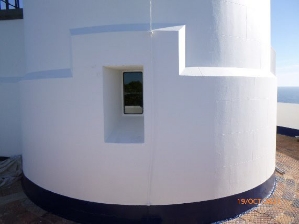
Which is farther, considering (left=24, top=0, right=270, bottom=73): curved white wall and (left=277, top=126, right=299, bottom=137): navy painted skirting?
(left=277, top=126, right=299, bottom=137): navy painted skirting

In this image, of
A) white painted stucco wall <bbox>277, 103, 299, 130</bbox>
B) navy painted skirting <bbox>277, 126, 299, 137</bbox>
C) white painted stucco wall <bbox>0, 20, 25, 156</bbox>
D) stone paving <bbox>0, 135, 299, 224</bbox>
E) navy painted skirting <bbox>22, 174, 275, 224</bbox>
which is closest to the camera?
navy painted skirting <bbox>22, 174, 275, 224</bbox>

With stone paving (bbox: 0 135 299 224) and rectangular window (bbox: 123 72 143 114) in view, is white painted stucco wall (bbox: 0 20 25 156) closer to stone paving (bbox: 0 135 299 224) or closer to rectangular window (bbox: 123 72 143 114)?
stone paving (bbox: 0 135 299 224)

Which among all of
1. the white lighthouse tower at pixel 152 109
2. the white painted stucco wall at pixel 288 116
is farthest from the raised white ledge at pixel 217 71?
the white painted stucco wall at pixel 288 116

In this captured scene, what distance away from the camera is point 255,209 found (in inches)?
186

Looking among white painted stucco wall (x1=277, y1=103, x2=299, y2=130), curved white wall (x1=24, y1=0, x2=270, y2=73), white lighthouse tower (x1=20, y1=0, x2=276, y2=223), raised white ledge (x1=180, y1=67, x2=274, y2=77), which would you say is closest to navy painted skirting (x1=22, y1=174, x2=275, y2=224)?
white lighthouse tower (x1=20, y1=0, x2=276, y2=223)

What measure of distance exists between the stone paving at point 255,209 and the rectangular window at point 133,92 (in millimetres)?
2550

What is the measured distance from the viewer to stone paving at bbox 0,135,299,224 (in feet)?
14.5

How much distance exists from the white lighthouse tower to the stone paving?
10.6 inches

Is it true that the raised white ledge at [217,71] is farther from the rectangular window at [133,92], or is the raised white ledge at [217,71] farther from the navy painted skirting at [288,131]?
the navy painted skirting at [288,131]

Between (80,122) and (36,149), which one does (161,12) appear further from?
(36,149)

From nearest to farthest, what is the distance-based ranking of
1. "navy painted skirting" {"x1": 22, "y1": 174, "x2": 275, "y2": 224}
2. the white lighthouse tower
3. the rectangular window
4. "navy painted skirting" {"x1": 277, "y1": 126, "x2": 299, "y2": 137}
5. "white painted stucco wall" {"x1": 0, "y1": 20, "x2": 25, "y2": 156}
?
1. the white lighthouse tower
2. "navy painted skirting" {"x1": 22, "y1": 174, "x2": 275, "y2": 224}
3. the rectangular window
4. "white painted stucco wall" {"x1": 0, "y1": 20, "x2": 25, "y2": 156}
5. "navy painted skirting" {"x1": 277, "y1": 126, "x2": 299, "y2": 137}

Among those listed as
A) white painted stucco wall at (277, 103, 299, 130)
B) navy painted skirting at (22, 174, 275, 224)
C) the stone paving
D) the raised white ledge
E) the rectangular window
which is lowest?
the stone paving

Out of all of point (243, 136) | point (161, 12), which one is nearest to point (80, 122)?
point (161, 12)

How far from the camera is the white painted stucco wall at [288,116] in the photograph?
504 inches
